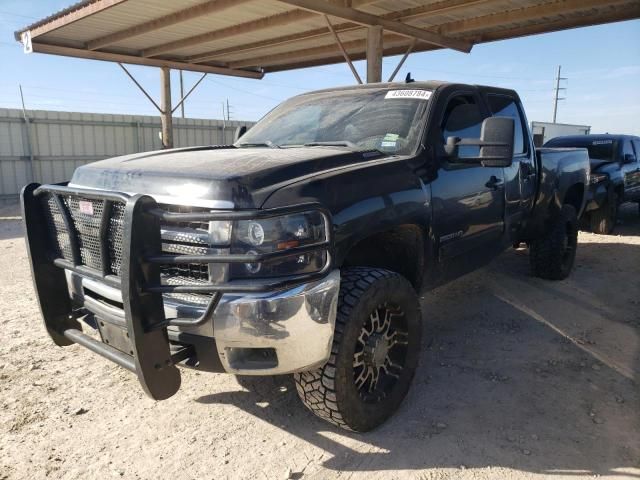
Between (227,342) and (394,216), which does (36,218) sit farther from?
(394,216)

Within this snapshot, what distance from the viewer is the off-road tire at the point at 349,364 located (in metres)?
2.54

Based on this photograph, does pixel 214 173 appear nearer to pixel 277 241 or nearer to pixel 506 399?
pixel 277 241

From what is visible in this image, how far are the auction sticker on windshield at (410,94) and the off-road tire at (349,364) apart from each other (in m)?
1.44

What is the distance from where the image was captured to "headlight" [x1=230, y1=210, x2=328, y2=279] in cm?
230

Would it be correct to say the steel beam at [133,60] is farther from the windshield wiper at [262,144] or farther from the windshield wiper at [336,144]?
the windshield wiper at [336,144]

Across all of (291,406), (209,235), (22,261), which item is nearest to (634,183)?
(291,406)

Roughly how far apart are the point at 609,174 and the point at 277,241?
819 centimetres

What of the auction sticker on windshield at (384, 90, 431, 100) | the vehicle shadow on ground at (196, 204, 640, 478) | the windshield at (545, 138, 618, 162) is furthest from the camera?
the windshield at (545, 138, 618, 162)

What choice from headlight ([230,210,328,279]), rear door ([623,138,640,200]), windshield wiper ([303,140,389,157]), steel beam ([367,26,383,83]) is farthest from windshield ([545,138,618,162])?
headlight ([230,210,328,279])

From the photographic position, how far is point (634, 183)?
379 inches

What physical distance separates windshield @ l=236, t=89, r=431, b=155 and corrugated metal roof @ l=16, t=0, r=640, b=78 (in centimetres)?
352

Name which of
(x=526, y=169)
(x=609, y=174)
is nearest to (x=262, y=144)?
(x=526, y=169)

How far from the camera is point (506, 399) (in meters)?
3.21

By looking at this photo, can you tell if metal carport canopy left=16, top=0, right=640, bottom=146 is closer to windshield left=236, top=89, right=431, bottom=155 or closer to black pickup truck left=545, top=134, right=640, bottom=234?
black pickup truck left=545, top=134, right=640, bottom=234
